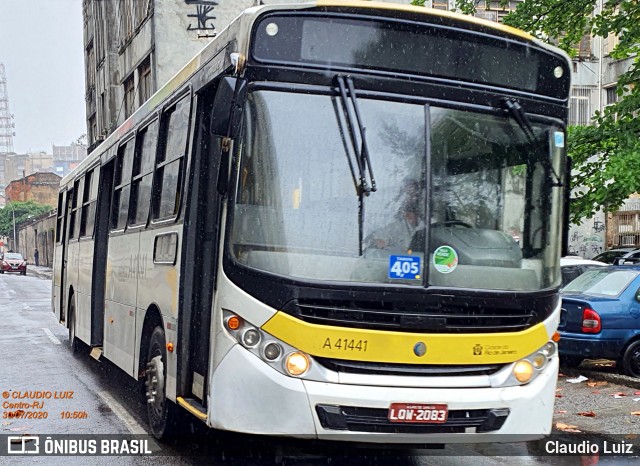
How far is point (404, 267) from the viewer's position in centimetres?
588

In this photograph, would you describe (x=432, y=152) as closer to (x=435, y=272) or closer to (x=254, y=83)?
(x=435, y=272)

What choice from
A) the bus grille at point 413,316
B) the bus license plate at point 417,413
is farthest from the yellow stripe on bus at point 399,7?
the bus license plate at point 417,413

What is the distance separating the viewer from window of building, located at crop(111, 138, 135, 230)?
9469mm

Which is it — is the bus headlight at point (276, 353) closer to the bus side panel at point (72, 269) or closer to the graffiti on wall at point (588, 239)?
the bus side panel at point (72, 269)

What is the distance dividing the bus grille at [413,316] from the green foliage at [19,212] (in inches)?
4181

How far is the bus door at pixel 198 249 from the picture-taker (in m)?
6.46

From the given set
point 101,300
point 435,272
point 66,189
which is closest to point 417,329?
point 435,272

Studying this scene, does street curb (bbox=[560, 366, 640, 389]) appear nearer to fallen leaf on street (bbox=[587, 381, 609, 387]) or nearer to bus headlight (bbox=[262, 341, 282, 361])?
fallen leaf on street (bbox=[587, 381, 609, 387])

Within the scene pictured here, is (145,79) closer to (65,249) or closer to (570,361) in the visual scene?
(65,249)

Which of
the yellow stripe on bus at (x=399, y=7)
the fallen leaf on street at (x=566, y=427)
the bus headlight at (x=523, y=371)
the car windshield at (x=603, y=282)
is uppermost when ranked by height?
the yellow stripe on bus at (x=399, y=7)

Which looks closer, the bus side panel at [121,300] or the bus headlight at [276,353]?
the bus headlight at [276,353]

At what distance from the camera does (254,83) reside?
19.4 feet

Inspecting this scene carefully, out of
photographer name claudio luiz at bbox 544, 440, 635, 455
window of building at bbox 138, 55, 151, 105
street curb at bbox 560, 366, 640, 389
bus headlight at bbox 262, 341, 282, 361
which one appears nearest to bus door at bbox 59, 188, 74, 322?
street curb at bbox 560, 366, 640, 389

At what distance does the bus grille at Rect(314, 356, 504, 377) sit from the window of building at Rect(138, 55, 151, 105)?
95.2 feet
